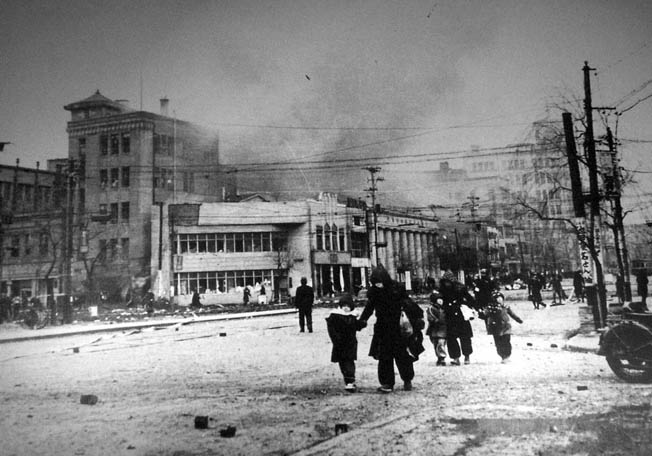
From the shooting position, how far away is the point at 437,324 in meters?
5.46

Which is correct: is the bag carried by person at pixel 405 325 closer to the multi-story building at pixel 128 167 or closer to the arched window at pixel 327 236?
the arched window at pixel 327 236

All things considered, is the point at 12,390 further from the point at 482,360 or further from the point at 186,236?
the point at 186,236

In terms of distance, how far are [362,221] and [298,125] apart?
1.50 m

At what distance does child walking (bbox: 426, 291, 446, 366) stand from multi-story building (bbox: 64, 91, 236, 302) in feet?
10.2

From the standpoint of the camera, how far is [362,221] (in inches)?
257

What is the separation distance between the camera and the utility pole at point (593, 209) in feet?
17.2

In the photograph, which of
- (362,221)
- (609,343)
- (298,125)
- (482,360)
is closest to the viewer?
(609,343)

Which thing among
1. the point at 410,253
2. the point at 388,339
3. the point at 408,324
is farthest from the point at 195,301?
the point at 388,339

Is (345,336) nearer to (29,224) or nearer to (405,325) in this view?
(405,325)

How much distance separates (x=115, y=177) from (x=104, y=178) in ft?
1.54

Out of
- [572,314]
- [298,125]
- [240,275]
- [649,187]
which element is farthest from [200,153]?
[240,275]

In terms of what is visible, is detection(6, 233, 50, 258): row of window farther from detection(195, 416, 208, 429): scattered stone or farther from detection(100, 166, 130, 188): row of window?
detection(195, 416, 208, 429): scattered stone

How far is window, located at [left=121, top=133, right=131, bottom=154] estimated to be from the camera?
18.6 ft

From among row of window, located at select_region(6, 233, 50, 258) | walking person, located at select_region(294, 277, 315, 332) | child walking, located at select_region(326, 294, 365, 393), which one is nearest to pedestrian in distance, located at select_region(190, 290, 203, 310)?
walking person, located at select_region(294, 277, 315, 332)
